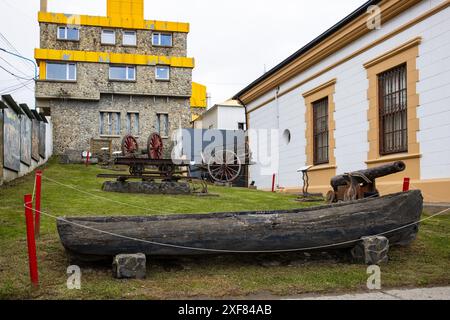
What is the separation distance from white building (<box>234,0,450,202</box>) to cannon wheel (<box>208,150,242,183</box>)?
222 cm

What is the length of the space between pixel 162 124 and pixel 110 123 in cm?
340

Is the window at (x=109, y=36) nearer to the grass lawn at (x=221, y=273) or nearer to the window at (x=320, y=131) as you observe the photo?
the window at (x=320, y=131)

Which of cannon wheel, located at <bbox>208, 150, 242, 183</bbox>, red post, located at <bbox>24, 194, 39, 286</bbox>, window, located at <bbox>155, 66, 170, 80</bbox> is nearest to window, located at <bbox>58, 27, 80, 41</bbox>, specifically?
window, located at <bbox>155, 66, 170, 80</bbox>

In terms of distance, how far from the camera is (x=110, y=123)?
103 ft

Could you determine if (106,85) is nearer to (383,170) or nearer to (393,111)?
(393,111)

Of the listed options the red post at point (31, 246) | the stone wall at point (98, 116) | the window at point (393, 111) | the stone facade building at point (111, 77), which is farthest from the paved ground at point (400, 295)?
the stone facade building at point (111, 77)

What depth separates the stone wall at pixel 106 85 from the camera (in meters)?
30.2

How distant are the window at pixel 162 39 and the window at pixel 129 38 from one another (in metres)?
1.32

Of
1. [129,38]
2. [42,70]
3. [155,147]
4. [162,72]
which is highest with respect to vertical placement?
[129,38]

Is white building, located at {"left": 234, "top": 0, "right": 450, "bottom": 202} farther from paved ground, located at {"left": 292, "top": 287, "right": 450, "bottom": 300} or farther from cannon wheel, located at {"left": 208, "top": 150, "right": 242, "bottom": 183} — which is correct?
paved ground, located at {"left": 292, "top": 287, "right": 450, "bottom": 300}

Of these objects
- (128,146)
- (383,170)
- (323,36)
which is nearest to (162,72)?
(128,146)

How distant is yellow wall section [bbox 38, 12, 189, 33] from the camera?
100ft

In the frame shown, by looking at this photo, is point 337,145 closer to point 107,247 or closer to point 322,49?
point 322,49

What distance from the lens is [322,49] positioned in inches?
565
